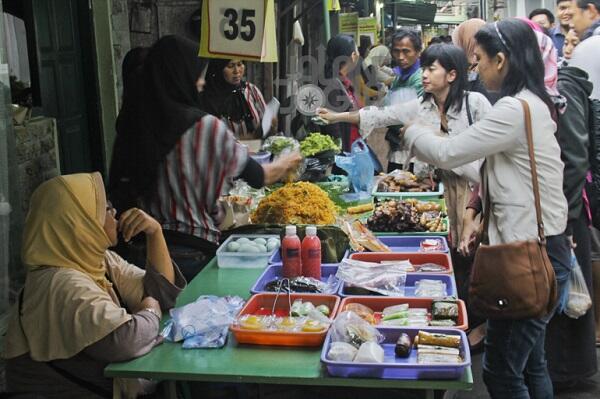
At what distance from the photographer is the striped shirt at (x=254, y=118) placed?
6.08m

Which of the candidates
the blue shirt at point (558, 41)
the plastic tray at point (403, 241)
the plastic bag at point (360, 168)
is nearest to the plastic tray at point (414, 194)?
the plastic bag at point (360, 168)

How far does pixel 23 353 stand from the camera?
257 centimetres

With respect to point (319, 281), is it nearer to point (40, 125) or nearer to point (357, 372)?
point (357, 372)

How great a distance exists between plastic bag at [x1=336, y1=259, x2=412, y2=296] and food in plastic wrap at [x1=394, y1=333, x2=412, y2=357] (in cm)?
51

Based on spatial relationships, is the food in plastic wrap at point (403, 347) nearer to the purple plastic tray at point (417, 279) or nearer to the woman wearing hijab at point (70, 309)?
the purple plastic tray at point (417, 279)

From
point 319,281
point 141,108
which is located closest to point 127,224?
point 141,108

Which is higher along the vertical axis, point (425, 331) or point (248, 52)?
point (248, 52)

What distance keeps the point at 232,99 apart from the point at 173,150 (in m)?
2.88

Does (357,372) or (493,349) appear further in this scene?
(493,349)

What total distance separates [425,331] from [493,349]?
644 millimetres

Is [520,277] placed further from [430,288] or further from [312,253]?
[312,253]

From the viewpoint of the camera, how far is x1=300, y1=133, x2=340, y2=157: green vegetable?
582cm

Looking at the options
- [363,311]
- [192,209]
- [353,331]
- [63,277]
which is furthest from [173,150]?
[353,331]

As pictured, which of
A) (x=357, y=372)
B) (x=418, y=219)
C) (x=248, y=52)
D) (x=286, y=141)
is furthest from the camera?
(x=286, y=141)
